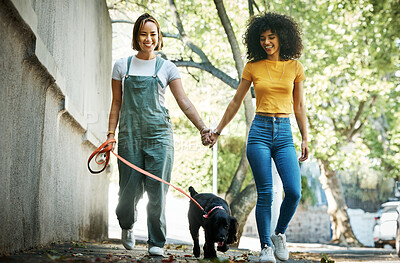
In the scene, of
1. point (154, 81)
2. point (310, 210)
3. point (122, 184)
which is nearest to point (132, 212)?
point (122, 184)

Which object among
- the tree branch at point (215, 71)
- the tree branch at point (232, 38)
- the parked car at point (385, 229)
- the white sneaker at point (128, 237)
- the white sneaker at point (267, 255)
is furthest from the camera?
the parked car at point (385, 229)

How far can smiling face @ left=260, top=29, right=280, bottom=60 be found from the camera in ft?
18.3

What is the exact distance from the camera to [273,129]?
530 centimetres

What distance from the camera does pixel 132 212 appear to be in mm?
5406

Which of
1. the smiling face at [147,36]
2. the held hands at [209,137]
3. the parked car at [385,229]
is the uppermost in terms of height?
the smiling face at [147,36]

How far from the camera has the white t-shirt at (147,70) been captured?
17.4 feet

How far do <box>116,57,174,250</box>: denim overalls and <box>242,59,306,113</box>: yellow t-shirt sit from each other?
2.95 ft

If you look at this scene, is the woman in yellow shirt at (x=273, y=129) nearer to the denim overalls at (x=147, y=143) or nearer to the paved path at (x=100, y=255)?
the paved path at (x=100, y=255)

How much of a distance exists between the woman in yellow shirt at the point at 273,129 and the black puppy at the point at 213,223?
29 centimetres

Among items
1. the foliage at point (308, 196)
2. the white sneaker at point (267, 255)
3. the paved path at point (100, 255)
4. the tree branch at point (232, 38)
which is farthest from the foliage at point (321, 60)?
the white sneaker at point (267, 255)

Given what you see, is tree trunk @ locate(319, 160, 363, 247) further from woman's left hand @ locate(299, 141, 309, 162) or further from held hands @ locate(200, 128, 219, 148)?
held hands @ locate(200, 128, 219, 148)

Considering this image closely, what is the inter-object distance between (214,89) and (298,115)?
1487 cm

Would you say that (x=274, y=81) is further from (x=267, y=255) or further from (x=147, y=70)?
(x=267, y=255)

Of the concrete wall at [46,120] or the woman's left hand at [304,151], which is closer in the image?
the concrete wall at [46,120]
